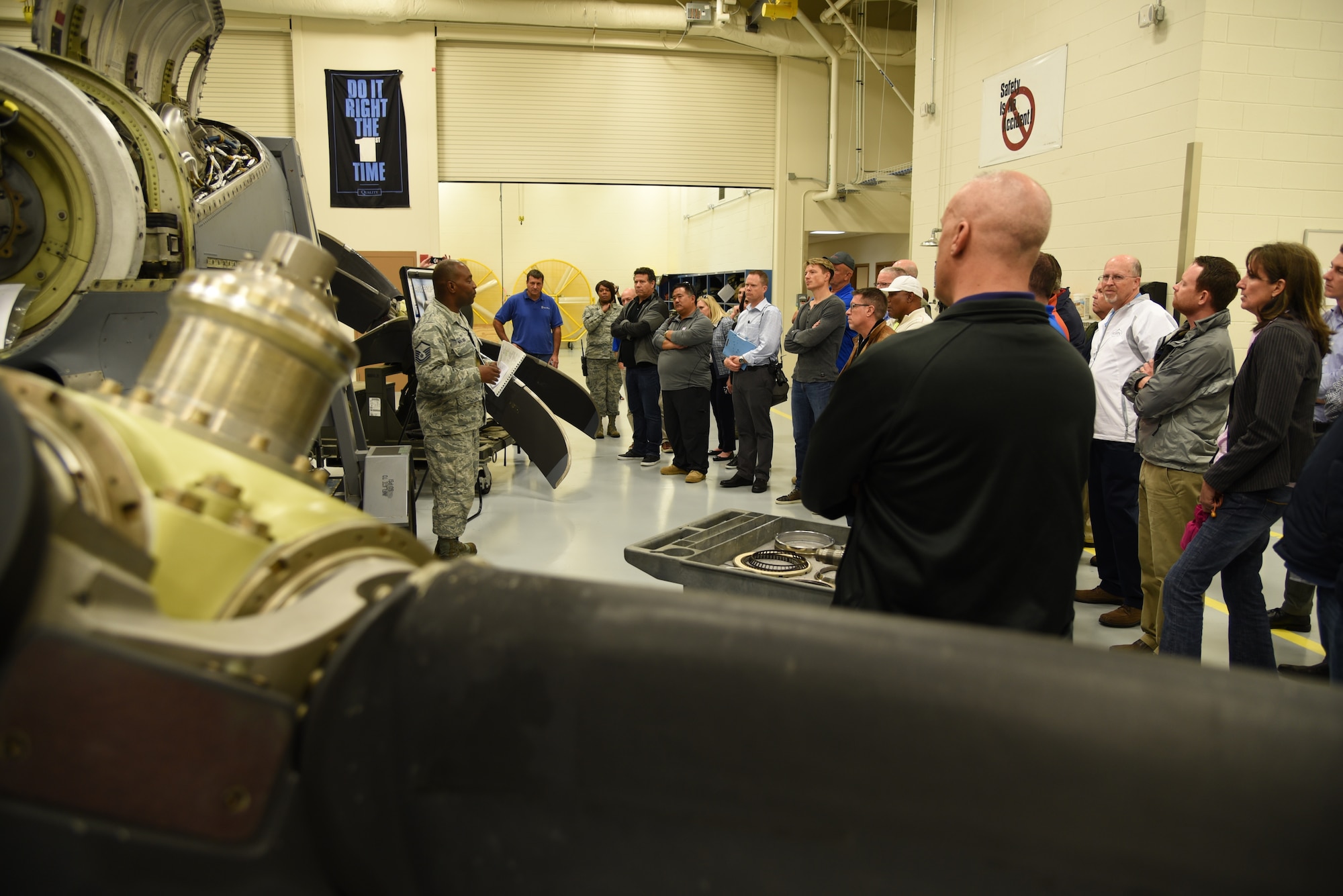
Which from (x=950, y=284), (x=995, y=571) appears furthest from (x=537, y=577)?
(x=950, y=284)

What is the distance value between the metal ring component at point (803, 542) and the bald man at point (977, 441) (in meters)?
1.66

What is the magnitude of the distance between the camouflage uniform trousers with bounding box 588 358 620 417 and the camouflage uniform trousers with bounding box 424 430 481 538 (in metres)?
4.46

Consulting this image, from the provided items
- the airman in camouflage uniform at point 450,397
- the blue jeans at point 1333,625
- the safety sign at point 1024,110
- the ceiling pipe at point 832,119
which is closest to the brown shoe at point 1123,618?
the blue jeans at point 1333,625

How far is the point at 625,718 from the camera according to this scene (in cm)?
57

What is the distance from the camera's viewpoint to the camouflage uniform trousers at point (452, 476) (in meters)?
4.70

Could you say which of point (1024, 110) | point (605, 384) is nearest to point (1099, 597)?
point (1024, 110)

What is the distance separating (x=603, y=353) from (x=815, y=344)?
3.45m

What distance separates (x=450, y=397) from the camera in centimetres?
464

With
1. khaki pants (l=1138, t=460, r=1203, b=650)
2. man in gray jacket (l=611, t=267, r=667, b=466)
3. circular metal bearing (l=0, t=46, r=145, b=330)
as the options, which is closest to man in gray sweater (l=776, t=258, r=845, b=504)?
man in gray jacket (l=611, t=267, r=667, b=466)

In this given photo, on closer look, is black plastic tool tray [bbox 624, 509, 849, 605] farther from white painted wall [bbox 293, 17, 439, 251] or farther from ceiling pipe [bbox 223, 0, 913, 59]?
white painted wall [bbox 293, 17, 439, 251]

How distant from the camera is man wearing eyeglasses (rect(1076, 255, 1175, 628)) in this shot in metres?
4.00

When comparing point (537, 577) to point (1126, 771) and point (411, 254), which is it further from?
point (411, 254)

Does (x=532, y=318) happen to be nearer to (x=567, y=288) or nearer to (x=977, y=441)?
(x=567, y=288)

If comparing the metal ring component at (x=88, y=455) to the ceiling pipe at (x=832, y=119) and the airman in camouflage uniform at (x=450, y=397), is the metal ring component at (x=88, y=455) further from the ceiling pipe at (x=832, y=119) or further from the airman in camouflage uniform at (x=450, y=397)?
the ceiling pipe at (x=832, y=119)
